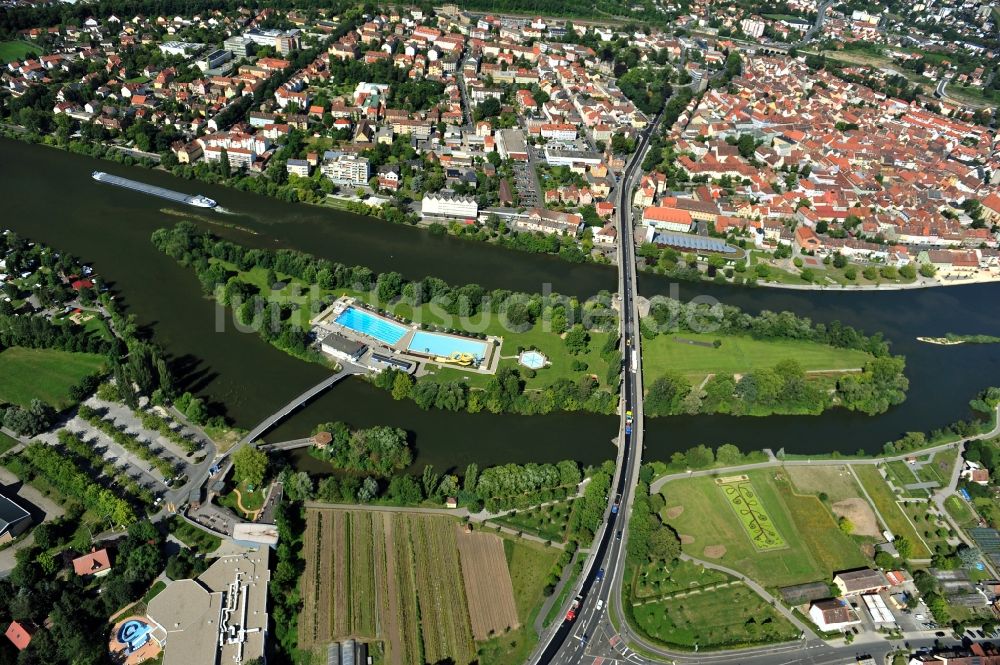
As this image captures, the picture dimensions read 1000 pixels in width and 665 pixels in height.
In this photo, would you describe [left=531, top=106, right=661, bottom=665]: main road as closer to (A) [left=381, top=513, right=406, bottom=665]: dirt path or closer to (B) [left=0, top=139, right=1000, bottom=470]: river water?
(B) [left=0, top=139, right=1000, bottom=470]: river water

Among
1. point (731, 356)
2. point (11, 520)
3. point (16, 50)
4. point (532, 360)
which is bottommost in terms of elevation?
point (11, 520)

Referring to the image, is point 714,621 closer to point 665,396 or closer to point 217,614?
point 665,396

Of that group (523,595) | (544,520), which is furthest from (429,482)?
(523,595)

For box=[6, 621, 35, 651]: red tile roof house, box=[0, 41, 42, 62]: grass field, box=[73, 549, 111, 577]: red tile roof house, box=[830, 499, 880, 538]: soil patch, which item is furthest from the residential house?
box=[0, 41, 42, 62]: grass field

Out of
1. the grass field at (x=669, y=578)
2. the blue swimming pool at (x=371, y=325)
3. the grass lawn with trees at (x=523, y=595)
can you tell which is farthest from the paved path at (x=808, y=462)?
the blue swimming pool at (x=371, y=325)

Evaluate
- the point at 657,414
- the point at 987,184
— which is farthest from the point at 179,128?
the point at 987,184

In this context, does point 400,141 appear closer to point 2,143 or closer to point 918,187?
point 2,143

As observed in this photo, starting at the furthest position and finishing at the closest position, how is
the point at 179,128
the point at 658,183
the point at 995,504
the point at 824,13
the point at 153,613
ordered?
the point at 824,13
the point at 179,128
the point at 658,183
the point at 995,504
the point at 153,613
